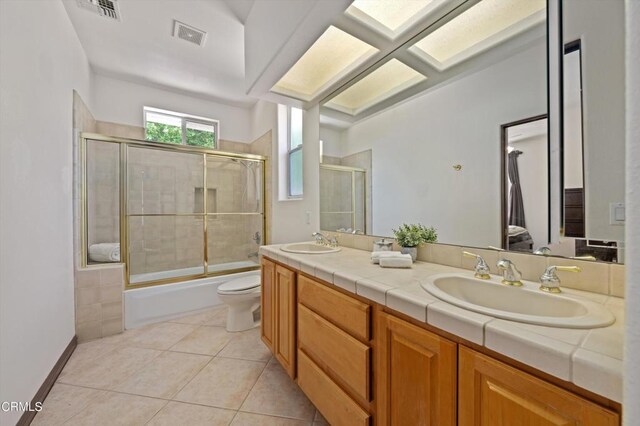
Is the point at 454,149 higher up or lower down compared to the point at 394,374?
higher up

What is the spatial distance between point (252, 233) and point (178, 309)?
1.24m

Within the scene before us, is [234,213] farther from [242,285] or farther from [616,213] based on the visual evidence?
[616,213]

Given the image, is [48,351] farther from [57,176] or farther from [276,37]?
[276,37]

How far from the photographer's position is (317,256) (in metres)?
1.57

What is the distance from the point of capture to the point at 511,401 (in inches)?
22.8

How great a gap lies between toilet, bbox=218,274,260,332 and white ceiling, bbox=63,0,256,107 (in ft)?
7.53

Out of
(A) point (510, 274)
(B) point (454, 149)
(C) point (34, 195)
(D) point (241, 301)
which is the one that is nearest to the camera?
(A) point (510, 274)

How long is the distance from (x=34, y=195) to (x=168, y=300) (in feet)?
5.01

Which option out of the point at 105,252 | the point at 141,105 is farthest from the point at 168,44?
the point at 105,252

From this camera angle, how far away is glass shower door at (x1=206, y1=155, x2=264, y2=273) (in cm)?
336

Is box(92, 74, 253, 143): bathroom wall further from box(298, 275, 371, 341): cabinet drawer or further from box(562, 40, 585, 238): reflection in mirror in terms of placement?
box(562, 40, 585, 238): reflection in mirror

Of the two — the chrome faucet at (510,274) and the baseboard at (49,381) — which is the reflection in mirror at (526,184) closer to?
the chrome faucet at (510,274)

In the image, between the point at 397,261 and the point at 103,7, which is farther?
the point at 103,7

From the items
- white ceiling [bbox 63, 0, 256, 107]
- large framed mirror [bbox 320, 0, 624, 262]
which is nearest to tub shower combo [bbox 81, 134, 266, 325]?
white ceiling [bbox 63, 0, 256, 107]
